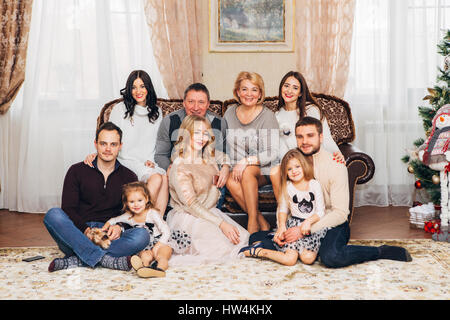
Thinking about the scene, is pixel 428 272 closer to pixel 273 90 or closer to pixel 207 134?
pixel 207 134

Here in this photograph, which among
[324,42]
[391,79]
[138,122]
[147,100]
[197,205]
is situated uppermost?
[324,42]

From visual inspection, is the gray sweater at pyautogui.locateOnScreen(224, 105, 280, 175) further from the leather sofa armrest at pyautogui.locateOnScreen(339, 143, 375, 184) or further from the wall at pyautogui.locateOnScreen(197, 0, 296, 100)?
the wall at pyautogui.locateOnScreen(197, 0, 296, 100)

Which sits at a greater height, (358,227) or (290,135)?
(290,135)

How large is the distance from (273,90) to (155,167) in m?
1.61

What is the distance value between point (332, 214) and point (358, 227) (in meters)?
1.01

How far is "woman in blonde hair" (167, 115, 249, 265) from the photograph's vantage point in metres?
3.05

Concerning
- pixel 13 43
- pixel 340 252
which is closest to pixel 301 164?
pixel 340 252

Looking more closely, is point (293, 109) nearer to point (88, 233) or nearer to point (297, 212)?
point (297, 212)

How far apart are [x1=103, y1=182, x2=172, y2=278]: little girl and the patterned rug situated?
0.15 metres

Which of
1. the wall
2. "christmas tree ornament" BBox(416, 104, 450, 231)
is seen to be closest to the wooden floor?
"christmas tree ornament" BBox(416, 104, 450, 231)

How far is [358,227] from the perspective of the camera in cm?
387

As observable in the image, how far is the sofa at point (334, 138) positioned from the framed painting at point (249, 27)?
0.63 metres

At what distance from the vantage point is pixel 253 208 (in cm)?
331

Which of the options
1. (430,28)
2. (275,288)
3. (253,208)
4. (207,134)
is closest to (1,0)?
(207,134)
